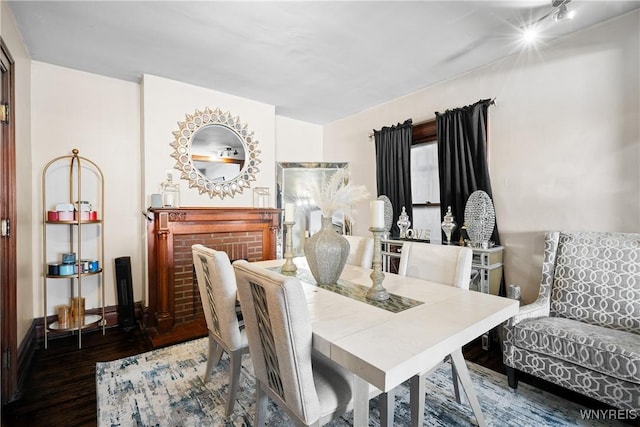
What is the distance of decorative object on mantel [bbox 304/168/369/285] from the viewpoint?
6.17 feet

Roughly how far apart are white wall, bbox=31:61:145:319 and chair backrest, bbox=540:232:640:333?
3.87m

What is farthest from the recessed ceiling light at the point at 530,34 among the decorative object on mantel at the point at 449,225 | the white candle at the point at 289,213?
the white candle at the point at 289,213

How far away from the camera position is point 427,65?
290 centimetres

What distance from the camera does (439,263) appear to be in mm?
1997

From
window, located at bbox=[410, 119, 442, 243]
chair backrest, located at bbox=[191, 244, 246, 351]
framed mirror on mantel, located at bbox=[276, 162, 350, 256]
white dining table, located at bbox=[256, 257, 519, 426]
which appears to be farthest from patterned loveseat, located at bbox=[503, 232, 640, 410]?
framed mirror on mantel, located at bbox=[276, 162, 350, 256]

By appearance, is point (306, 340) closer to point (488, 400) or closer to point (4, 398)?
point (488, 400)

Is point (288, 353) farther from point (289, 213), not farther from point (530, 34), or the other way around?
point (530, 34)

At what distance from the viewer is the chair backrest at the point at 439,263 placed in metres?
1.87

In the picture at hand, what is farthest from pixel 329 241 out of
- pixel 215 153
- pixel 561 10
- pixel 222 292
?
pixel 215 153

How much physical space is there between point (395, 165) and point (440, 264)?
1.96m

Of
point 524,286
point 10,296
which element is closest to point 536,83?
point 524,286

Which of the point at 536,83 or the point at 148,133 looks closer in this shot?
the point at 536,83

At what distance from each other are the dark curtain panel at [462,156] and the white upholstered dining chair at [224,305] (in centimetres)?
238

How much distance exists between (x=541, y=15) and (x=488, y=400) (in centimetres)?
267
